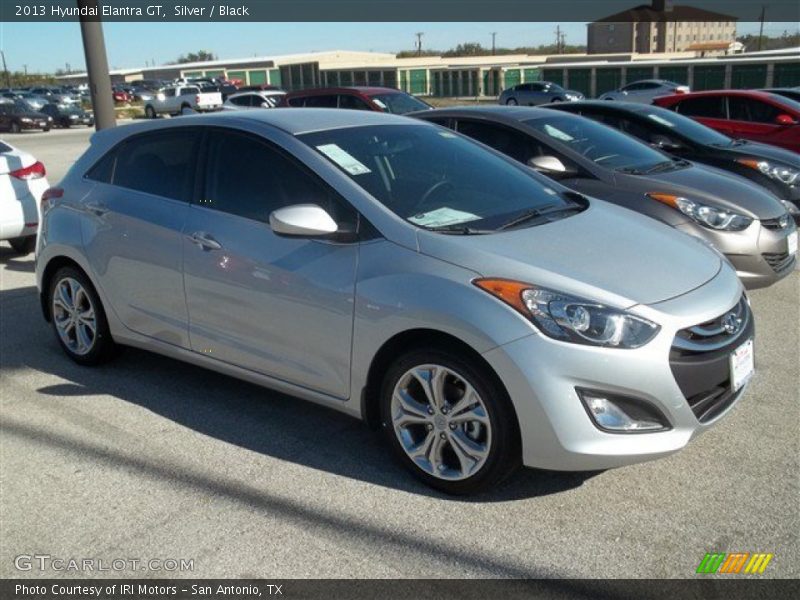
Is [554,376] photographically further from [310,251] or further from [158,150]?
[158,150]

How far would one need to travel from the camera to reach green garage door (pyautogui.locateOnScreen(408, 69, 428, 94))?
223 ft

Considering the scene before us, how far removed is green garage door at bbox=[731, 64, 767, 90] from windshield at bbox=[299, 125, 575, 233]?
41.4m

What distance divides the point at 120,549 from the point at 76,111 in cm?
4015

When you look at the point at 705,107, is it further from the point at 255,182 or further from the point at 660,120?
the point at 255,182

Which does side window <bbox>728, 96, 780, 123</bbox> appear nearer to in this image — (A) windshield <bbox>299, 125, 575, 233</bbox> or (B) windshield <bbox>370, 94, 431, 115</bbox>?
(B) windshield <bbox>370, 94, 431, 115</bbox>

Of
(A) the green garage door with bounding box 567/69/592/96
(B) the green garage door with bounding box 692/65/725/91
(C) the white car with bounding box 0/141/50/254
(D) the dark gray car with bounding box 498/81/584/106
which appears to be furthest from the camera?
(A) the green garage door with bounding box 567/69/592/96

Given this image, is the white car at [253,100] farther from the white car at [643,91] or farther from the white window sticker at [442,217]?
the white window sticker at [442,217]

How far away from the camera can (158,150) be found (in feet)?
15.8

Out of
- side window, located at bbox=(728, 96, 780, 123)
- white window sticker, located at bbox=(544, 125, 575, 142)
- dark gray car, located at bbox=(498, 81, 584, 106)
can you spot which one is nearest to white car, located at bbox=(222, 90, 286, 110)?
dark gray car, located at bbox=(498, 81, 584, 106)

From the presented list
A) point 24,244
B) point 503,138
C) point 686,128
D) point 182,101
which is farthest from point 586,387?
point 182,101

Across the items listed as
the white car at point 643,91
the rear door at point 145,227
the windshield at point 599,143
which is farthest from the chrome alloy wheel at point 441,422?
the white car at point 643,91

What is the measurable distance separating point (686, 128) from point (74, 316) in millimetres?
6556

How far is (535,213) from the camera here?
411 cm

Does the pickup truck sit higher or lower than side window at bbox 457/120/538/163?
lower
